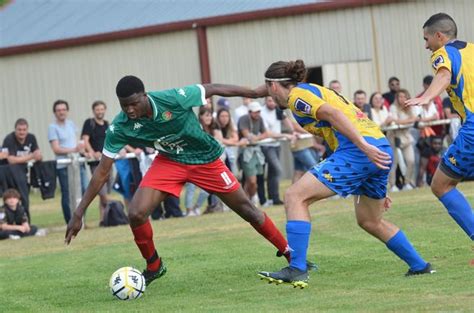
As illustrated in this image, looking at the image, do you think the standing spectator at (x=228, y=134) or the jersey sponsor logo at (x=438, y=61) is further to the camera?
the standing spectator at (x=228, y=134)

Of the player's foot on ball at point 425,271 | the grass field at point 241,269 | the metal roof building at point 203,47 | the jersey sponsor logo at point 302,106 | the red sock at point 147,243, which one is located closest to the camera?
the grass field at point 241,269

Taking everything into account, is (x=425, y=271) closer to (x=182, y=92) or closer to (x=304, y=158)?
(x=182, y=92)

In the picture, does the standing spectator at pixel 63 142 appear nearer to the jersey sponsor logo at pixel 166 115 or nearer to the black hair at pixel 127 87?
the jersey sponsor logo at pixel 166 115

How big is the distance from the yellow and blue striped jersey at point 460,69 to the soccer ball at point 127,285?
3.14 meters

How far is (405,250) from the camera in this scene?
34.1 feet

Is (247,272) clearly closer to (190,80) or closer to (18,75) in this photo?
(190,80)

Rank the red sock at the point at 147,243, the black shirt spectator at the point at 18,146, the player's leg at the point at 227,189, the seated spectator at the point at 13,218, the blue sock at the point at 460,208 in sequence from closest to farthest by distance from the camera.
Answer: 1. the blue sock at the point at 460,208
2. the red sock at the point at 147,243
3. the player's leg at the point at 227,189
4. the seated spectator at the point at 13,218
5. the black shirt spectator at the point at 18,146

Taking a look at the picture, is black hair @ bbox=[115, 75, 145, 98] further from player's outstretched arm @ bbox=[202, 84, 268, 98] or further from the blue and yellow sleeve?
the blue and yellow sleeve

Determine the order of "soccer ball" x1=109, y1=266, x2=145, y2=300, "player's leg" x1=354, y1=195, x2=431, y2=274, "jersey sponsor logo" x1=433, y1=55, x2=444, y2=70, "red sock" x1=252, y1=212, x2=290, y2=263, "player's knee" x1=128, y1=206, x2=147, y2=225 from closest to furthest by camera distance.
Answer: "player's leg" x1=354, y1=195, x2=431, y2=274
"jersey sponsor logo" x1=433, y1=55, x2=444, y2=70
"soccer ball" x1=109, y1=266, x2=145, y2=300
"player's knee" x1=128, y1=206, x2=147, y2=225
"red sock" x1=252, y1=212, x2=290, y2=263

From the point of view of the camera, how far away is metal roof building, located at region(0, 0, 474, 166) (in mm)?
29703

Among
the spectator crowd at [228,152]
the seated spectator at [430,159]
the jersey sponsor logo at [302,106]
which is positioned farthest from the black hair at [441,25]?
the seated spectator at [430,159]

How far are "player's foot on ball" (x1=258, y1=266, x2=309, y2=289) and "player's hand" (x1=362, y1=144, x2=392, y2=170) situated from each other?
1.12 m

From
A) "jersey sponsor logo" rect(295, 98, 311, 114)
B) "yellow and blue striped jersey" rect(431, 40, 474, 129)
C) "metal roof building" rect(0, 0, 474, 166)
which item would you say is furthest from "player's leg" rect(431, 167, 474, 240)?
"metal roof building" rect(0, 0, 474, 166)

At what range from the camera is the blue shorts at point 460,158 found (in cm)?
1076
